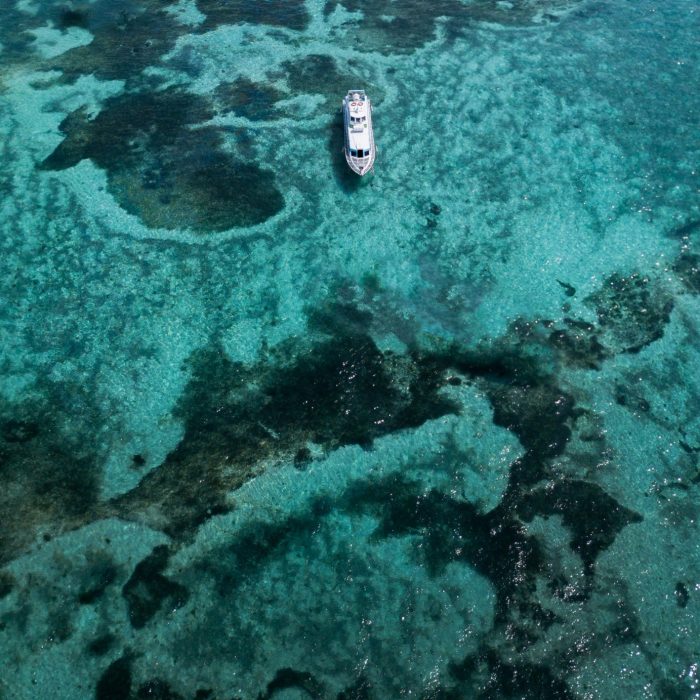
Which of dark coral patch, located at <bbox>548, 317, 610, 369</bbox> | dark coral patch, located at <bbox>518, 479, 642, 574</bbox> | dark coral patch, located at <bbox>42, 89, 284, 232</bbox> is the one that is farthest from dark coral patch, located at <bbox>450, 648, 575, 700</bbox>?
dark coral patch, located at <bbox>42, 89, 284, 232</bbox>

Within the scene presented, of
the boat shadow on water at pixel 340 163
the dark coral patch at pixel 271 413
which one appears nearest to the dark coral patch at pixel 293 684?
the dark coral patch at pixel 271 413

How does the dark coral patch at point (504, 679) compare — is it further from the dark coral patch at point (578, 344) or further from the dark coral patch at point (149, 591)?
the dark coral patch at point (578, 344)

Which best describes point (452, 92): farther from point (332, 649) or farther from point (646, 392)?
point (332, 649)

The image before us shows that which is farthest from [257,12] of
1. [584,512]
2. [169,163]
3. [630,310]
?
[584,512]

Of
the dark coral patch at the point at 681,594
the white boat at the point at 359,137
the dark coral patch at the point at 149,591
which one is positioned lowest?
the dark coral patch at the point at 149,591

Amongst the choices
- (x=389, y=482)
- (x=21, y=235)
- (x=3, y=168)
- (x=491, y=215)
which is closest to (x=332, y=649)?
(x=389, y=482)

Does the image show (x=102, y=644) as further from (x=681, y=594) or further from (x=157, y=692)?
(x=681, y=594)

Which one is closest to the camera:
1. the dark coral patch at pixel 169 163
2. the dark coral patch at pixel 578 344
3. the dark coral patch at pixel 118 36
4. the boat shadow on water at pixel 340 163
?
the dark coral patch at pixel 578 344
